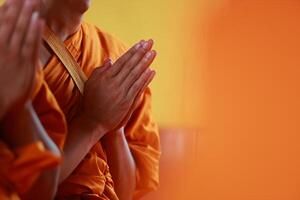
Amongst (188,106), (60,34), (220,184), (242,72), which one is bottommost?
(220,184)

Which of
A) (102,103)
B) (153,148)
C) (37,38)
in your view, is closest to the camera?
(37,38)

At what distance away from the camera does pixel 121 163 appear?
3.51ft

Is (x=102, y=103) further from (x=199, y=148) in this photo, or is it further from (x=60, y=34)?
(x=199, y=148)

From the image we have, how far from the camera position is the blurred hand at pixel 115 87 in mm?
928

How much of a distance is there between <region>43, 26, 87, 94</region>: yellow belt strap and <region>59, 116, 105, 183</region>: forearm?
63 millimetres

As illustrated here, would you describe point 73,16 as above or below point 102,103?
above

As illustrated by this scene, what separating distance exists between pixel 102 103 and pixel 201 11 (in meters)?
0.77

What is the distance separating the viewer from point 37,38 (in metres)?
0.69

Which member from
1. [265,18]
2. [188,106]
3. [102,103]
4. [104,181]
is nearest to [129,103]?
[102,103]

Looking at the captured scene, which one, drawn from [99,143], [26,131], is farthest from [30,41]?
[99,143]

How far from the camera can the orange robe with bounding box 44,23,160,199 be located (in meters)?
0.93

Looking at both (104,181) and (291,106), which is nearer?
(104,181)

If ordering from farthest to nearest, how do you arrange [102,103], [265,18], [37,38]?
1. [265,18]
2. [102,103]
3. [37,38]

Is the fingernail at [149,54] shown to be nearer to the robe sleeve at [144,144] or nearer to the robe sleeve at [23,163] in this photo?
the robe sleeve at [144,144]
